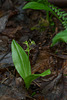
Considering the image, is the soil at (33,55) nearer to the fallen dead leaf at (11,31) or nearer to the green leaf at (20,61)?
the fallen dead leaf at (11,31)

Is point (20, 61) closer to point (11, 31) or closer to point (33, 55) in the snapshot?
point (33, 55)

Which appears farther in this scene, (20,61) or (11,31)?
(11,31)

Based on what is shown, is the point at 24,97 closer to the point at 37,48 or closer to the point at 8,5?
the point at 37,48

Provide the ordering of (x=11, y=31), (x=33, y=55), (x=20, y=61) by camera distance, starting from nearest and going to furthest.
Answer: (x=20, y=61), (x=33, y=55), (x=11, y=31)

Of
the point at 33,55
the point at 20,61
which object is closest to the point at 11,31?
the point at 33,55

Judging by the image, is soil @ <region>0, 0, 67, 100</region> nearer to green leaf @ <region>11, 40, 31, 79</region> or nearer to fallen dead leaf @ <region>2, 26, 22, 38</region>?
fallen dead leaf @ <region>2, 26, 22, 38</region>

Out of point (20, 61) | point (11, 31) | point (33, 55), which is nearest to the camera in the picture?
point (20, 61)

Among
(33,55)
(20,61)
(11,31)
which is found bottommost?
(33,55)

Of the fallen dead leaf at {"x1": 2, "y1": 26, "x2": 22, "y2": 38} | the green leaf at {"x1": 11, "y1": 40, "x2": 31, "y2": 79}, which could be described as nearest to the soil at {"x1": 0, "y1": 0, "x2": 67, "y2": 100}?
the fallen dead leaf at {"x1": 2, "y1": 26, "x2": 22, "y2": 38}

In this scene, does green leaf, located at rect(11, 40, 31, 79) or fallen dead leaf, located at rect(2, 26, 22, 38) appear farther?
fallen dead leaf, located at rect(2, 26, 22, 38)
